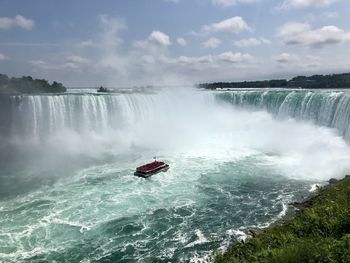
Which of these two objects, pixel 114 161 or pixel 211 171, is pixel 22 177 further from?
pixel 211 171

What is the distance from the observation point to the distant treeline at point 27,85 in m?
53.0

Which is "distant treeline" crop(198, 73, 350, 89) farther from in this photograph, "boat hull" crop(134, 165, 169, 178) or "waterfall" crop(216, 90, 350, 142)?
"boat hull" crop(134, 165, 169, 178)

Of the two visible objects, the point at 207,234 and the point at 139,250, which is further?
the point at 207,234

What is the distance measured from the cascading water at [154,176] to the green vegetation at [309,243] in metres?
2.99

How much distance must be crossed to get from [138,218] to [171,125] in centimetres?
2541

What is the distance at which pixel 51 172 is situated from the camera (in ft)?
83.4

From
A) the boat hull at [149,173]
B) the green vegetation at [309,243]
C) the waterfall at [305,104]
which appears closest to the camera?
the green vegetation at [309,243]

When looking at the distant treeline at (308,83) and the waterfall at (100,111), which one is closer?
the waterfall at (100,111)

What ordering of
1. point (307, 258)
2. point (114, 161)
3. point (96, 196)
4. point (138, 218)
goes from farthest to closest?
point (114, 161)
point (96, 196)
point (138, 218)
point (307, 258)

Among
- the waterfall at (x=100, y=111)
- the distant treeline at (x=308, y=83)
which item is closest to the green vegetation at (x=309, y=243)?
the waterfall at (x=100, y=111)

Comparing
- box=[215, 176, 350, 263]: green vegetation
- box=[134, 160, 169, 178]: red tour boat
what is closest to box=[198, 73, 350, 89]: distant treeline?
box=[134, 160, 169, 178]: red tour boat

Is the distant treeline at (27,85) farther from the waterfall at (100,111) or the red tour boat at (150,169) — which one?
the red tour boat at (150,169)

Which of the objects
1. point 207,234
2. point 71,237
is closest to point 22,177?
point 71,237

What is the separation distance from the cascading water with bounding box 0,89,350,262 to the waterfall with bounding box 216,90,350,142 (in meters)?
0.13
